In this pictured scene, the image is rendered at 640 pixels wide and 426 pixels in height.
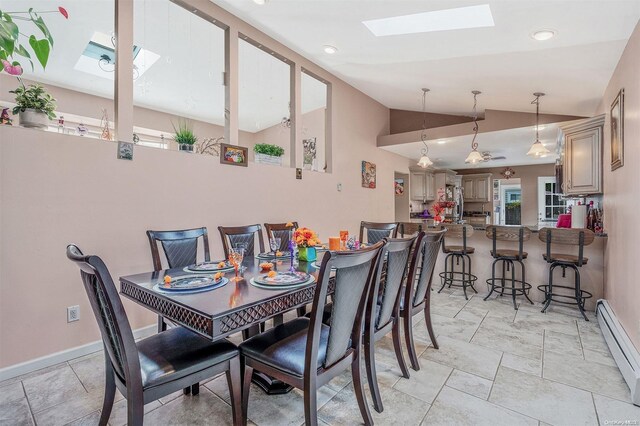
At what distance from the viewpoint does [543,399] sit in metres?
1.91

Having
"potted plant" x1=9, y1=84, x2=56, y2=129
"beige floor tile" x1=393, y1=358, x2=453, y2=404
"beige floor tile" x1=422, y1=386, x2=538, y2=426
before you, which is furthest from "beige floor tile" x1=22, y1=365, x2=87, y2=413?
"beige floor tile" x1=422, y1=386, x2=538, y2=426

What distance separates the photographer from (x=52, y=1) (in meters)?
2.97

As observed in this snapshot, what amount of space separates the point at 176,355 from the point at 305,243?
3.53 feet

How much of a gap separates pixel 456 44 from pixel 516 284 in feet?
9.76

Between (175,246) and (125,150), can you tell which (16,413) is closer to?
(175,246)

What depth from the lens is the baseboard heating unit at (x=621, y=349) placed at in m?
1.91

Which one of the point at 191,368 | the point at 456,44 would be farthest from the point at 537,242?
the point at 191,368

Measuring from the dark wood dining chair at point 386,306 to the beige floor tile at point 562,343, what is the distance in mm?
1423

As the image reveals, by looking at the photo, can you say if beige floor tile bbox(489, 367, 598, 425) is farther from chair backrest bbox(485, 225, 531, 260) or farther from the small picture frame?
the small picture frame

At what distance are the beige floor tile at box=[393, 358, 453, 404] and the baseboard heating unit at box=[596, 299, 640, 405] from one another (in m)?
1.04

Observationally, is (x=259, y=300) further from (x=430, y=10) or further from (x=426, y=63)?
(x=426, y=63)

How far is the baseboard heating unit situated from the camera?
1.91m

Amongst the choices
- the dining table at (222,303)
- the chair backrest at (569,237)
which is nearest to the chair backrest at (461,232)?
the chair backrest at (569,237)

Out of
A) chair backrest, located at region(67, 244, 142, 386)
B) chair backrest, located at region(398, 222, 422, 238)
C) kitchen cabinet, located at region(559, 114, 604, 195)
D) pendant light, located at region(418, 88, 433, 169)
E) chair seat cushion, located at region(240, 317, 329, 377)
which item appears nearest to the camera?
chair backrest, located at region(67, 244, 142, 386)
